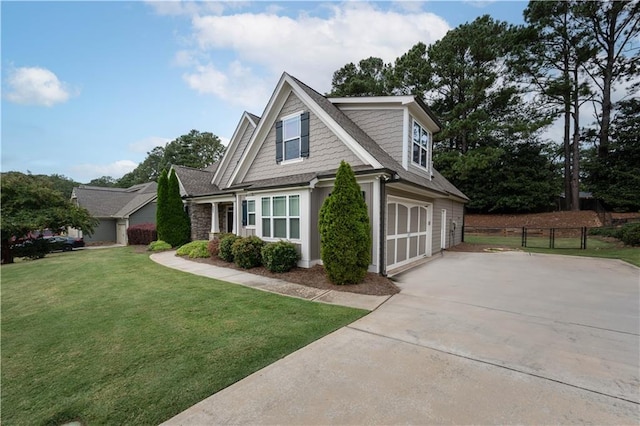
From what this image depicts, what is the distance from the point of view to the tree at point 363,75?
26.9 metres

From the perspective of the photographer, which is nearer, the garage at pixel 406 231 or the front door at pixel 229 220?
the garage at pixel 406 231

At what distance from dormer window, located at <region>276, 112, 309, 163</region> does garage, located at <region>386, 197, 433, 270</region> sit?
12.7 ft

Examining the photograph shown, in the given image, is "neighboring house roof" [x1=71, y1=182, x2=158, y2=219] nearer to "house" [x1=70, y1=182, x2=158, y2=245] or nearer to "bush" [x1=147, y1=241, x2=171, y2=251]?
"house" [x1=70, y1=182, x2=158, y2=245]

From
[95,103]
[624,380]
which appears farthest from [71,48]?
Result: [624,380]

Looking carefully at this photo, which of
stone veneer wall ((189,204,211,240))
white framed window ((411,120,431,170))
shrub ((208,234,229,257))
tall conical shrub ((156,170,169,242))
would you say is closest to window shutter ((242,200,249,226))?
shrub ((208,234,229,257))

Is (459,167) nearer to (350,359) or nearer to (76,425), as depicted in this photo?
(350,359)

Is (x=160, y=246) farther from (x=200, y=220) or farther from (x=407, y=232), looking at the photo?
(x=407, y=232)

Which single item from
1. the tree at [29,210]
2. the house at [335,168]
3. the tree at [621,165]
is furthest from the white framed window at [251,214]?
the tree at [621,165]

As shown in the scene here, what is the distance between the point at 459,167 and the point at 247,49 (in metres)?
19.5

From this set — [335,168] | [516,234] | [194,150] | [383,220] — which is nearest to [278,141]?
[335,168]

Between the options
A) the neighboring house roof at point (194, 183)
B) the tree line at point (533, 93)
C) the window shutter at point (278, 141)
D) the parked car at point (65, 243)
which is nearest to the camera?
the window shutter at point (278, 141)

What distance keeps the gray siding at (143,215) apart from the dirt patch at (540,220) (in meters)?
29.9

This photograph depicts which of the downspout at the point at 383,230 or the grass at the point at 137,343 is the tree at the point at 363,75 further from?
the grass at the point at 137,343

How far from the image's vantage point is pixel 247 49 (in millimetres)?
11547
